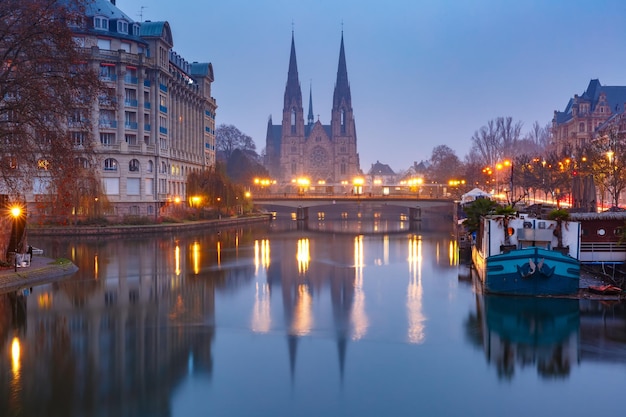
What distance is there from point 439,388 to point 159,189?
56.2 m

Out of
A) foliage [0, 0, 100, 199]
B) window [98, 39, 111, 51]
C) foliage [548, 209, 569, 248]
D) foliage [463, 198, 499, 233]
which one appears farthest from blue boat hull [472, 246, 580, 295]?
window [98, 39, 111, 51]

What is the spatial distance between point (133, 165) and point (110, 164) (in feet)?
7.60

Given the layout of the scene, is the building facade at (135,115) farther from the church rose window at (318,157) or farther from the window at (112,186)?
the church rose window at (318,157)

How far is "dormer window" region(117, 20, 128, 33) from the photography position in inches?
2630

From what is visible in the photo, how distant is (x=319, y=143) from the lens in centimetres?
16950

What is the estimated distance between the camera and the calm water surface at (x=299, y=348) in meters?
15.4

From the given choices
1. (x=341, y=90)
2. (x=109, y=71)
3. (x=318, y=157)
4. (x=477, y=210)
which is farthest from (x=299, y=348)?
(x=318, y=157)

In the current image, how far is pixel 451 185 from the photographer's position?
12319 centimetres

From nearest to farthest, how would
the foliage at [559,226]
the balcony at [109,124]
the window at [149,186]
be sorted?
the foliage at [559,226], the balcony at [109,124], the window at [149,186]

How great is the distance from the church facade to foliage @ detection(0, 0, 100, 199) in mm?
133973

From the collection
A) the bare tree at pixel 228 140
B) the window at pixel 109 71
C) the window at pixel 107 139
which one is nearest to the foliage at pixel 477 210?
the window at pixel 107 139

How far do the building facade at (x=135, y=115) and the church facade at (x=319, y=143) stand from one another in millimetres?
91338

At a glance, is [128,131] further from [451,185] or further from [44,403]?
[451,185]

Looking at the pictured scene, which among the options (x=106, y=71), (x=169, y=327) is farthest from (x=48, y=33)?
(x=106, y=71)
